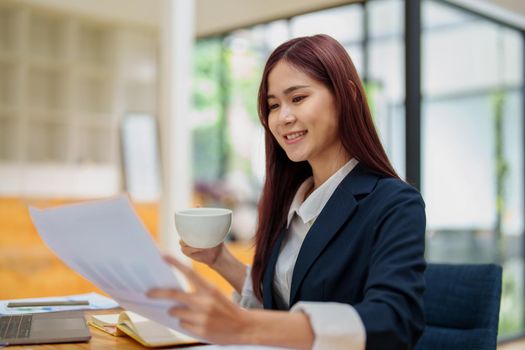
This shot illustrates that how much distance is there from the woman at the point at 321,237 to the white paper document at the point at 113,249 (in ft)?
0.11

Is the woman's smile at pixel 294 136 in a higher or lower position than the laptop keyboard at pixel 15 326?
higher

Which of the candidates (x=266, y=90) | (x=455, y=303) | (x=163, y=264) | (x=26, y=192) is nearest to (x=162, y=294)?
(x=163, y=264)

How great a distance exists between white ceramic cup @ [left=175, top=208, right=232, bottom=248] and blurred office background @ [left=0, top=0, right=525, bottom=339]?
2105 millimetres

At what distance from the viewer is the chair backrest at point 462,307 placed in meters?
1.31

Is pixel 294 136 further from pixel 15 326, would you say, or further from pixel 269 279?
pixel 15 326

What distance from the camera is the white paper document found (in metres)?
0.81

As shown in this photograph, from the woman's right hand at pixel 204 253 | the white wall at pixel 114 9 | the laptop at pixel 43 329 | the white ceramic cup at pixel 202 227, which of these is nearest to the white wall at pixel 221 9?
the white wall at pixel 114 9

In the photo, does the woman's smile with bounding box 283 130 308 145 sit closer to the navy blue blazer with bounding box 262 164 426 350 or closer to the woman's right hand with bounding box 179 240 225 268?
the navy blue blazer with bounding box 262 164 426 350

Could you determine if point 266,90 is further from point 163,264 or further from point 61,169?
point 61,169

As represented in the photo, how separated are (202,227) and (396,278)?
397 millimetres

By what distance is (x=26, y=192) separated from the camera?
570 centimetres

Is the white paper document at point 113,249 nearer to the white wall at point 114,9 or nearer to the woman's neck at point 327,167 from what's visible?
the woman's neck at point 327,167

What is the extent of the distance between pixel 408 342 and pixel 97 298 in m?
0.91

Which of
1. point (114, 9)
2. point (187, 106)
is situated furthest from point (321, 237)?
point (114, 9)
